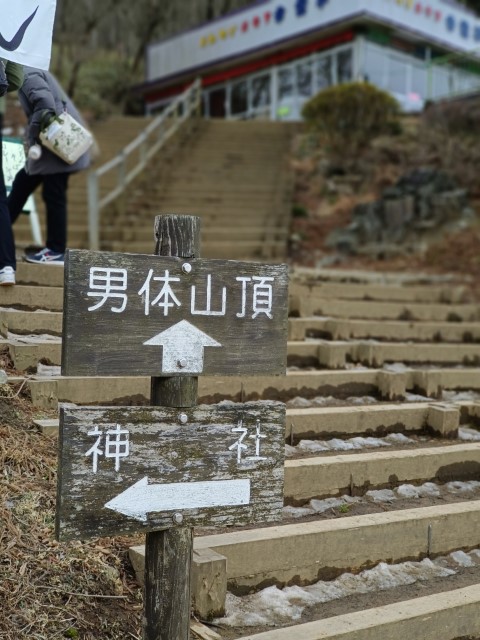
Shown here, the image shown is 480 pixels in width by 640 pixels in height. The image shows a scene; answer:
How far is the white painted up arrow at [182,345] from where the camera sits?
2.34 meters

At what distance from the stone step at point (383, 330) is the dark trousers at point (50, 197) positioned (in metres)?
1.98

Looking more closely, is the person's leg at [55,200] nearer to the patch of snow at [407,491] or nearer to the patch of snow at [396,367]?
the patch of snow at [396,367]

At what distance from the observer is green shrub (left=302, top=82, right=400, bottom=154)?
14797 millimetres

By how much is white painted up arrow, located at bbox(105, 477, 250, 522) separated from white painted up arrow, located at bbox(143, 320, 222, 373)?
1.25 ft

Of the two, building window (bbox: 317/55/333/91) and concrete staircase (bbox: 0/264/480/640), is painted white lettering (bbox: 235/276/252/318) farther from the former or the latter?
building window (bbox: 317/55/333/91)

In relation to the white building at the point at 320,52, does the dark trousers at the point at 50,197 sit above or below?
below

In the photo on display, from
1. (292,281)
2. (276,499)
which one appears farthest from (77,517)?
(292,281)

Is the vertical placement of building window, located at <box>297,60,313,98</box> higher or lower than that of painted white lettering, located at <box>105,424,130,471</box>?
higher

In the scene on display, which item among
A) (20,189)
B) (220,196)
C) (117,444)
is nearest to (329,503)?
(117,444)

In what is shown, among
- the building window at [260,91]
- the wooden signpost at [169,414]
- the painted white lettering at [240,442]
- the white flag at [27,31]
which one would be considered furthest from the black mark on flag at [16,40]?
the building window at [260,91]

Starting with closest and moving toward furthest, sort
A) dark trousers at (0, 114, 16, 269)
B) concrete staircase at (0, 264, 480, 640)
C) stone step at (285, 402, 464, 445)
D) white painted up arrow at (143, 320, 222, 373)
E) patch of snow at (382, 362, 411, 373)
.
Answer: white painted up arrow at (143, 320, 222, 373)
concrete staircase at (0, 264, 480, 640)
dark trousers at (0, 114, 16, 269)
stone step at (285, 402, 464, 445)
patch of snow at (382, 362, 411, 373)

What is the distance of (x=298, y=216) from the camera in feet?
44.2

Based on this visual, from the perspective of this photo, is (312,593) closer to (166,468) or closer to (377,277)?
(166,468)

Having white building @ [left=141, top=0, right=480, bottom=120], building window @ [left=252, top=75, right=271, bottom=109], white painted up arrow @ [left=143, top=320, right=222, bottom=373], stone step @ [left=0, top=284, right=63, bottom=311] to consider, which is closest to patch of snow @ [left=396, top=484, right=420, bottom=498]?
white painted up arrow @ [left=143, top=320, right=222, bottom=373]
